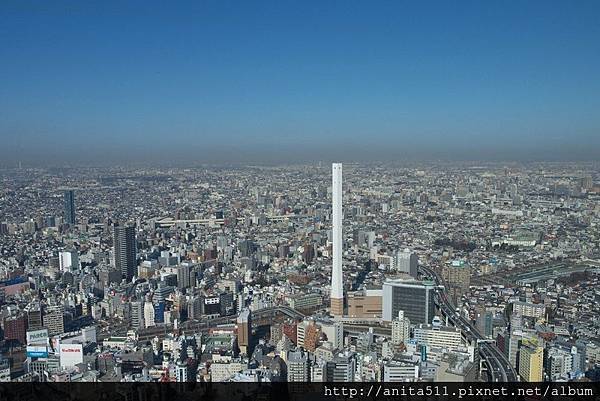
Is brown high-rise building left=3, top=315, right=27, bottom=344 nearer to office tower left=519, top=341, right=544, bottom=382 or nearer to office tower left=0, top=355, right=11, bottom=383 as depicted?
office tower left=0, top=355, right=11, bottom=383

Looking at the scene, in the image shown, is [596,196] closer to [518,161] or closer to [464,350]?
[518,161]

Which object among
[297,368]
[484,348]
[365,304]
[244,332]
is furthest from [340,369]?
[365,304]

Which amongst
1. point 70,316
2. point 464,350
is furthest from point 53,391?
point 464,350

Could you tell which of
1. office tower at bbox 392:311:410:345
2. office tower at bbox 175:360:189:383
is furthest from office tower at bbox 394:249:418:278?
office tower at bbox 175:360:189:383

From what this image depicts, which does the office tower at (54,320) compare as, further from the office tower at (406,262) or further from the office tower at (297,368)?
the office tower at (406,262)

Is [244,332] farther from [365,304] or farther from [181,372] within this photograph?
[365,304]

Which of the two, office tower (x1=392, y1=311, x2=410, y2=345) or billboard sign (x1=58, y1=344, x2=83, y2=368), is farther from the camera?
office tower (x1=392, y1=311, x2=410, y2=345)
